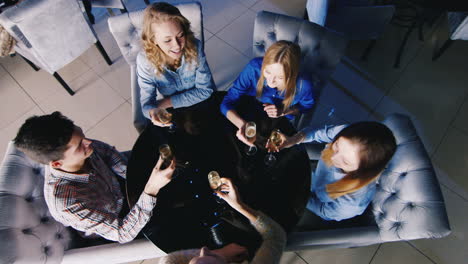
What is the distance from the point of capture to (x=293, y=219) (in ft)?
4.23

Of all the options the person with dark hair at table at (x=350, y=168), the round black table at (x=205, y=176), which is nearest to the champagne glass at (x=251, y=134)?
the round black table at (x=205, y=176)

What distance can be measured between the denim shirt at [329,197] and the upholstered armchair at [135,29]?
1.15m

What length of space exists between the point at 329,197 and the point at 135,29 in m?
1.78

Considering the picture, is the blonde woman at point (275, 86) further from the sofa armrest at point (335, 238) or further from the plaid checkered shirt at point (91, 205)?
the plaid checkered shirt at point (91, 205)

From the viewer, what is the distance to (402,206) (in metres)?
1.22

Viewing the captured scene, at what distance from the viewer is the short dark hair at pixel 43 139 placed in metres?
1.07

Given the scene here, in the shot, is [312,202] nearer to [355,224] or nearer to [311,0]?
[355,224]

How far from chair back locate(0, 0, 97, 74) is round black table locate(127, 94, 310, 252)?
1.38 m

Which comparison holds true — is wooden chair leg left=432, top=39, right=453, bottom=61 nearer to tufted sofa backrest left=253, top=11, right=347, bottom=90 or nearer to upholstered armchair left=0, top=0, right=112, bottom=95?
tufted sofa backrest left=253, top=11, right=347, bottom=90

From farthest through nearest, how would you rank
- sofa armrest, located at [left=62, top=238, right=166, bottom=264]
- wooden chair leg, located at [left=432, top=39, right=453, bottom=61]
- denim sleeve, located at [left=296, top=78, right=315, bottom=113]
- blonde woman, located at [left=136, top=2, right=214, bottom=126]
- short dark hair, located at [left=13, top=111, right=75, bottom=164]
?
wooden chair leg, located at [left=432, top=39, right=453, bottom=61]
denim sleeve, located at [left=296, top=78, right=315, bottom=113]
blonde woman, located at [left=136, top=2, right=214, bottom=126]
sofa armrest, located at [left=62, top=238, right=166, bottom=264]
short dark hair, located at [left=13, top=111, right=75, bottom=164]

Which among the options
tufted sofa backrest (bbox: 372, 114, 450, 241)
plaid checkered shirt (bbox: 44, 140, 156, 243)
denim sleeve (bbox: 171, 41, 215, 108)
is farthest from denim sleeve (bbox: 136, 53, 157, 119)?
tufted sofa backrest (bbox: 372, 114, 450, 241)

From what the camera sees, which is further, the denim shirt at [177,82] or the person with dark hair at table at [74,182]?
the denim shirt at [177,82]

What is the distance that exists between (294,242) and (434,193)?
697mm

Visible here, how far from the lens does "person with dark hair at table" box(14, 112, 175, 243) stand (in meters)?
1.09
